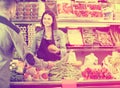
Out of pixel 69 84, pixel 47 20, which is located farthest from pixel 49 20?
pixel 69 84

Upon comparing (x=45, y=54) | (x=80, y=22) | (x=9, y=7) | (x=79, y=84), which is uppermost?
(x=9, y=7)

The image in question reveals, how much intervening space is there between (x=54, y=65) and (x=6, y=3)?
570 mm

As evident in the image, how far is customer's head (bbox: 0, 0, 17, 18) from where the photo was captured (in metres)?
2.24

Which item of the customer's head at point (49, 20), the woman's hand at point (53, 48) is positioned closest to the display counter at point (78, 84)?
the woman's hand at point (53, 48)

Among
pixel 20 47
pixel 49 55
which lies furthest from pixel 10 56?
pixel 49 55

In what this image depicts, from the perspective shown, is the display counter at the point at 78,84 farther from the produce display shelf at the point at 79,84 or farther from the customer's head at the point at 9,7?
the customer's head at the point at 9,7

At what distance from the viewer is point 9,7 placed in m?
2.26

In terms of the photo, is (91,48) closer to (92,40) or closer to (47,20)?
(92,40)

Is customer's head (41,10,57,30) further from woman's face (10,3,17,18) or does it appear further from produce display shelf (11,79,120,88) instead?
produce display shelf (11,79,120,88)

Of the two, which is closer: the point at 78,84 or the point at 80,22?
the point at 78,84

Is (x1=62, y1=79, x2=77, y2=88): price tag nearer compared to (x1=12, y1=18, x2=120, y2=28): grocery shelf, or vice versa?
(x1=62, y1=79, x2=77, y2=88): price tag

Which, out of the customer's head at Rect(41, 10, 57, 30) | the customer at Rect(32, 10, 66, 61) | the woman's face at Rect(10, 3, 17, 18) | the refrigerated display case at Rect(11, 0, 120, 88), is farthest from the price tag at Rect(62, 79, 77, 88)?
the woman's face at Rect(10, 3, 17, 18)

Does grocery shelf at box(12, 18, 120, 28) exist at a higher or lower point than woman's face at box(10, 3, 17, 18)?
lower

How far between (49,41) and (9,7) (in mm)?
384
